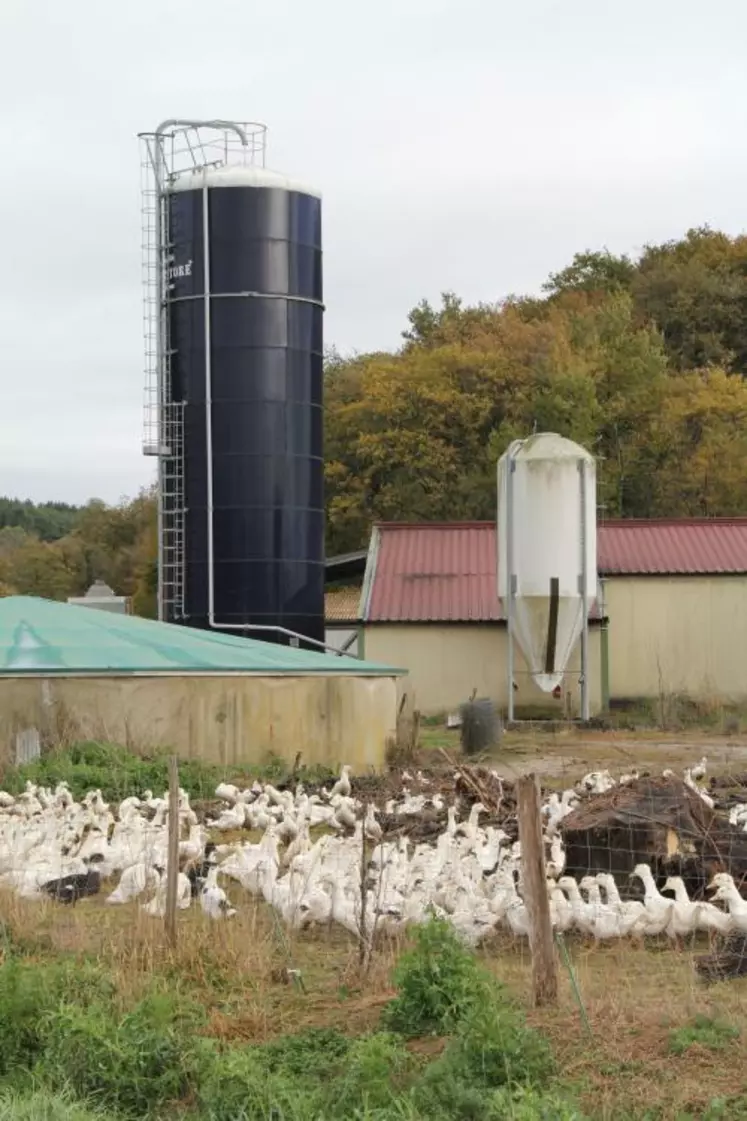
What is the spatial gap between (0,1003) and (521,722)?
2322 centimetres

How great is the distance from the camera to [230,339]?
3056cm

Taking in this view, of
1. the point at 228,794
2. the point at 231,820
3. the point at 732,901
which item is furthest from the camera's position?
the point at 228,794

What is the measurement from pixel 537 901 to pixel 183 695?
561 inches

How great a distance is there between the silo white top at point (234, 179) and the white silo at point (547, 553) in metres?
6.69

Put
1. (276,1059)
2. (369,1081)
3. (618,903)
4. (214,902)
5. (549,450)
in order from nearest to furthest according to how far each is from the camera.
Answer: (369,1081) < (276,1059) < (618,903) < (214,902) < (549,450)

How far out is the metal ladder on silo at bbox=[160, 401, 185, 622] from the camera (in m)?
31.0

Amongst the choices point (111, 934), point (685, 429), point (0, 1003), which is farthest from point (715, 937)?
point (685, 429)

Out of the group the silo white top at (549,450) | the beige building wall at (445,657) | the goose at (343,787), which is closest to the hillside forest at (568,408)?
the beige building wall at (445,657)

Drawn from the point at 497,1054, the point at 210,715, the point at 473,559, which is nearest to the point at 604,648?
the point at 473,559

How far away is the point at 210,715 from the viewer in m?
22.1

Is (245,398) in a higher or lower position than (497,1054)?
higher

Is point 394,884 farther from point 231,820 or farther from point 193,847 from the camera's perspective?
point 231,820

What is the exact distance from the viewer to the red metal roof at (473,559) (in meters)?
34.3

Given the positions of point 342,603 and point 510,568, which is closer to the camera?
point 510,568
